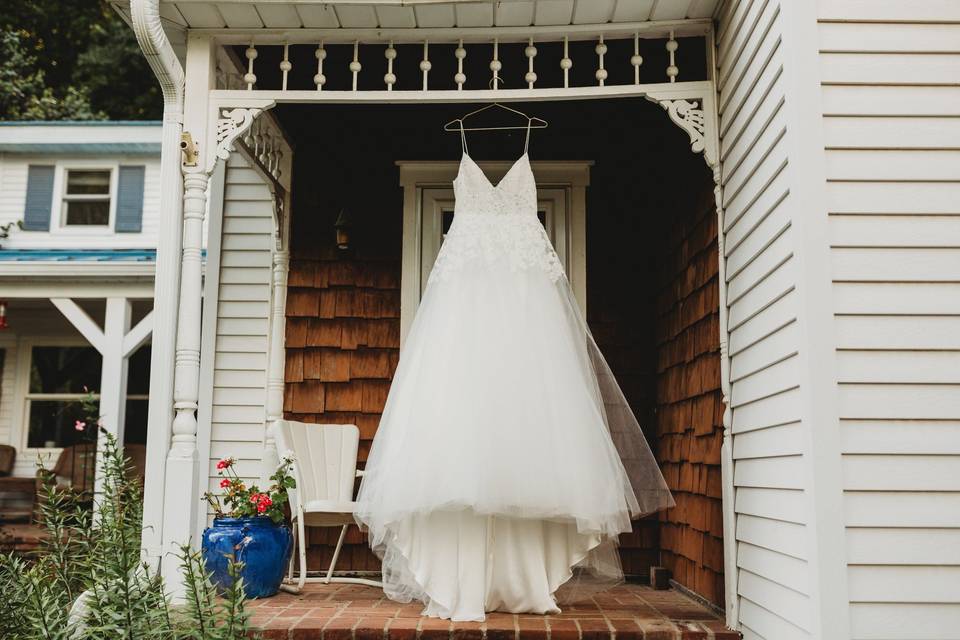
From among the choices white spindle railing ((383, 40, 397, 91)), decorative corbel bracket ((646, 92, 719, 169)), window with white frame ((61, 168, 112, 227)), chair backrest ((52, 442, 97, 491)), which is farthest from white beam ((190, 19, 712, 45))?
window with white frame ((61, 168, 112, 227))

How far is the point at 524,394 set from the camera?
11.2ft

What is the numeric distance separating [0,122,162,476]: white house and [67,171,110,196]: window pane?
1 cm

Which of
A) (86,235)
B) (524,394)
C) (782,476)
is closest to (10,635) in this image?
(524,394)

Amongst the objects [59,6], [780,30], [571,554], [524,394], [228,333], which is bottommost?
[571,554]

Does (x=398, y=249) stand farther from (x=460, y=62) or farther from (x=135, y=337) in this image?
(x=135, y=337)

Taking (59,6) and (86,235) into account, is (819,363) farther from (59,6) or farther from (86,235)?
(59,6)

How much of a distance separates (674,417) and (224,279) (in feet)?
9.64

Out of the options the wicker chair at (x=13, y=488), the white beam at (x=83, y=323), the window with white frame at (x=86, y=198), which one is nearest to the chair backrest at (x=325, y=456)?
the white beam at (x=83, y=323)

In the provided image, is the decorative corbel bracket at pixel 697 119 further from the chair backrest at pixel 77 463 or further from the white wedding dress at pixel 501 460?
the chair backrest at pixel 77 463

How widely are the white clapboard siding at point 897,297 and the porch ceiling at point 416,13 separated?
1080 mm

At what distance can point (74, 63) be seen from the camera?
17.9 m

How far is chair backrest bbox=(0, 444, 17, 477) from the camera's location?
373 inches

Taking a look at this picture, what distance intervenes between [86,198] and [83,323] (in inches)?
137

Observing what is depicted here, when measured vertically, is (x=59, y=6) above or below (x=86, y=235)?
above
